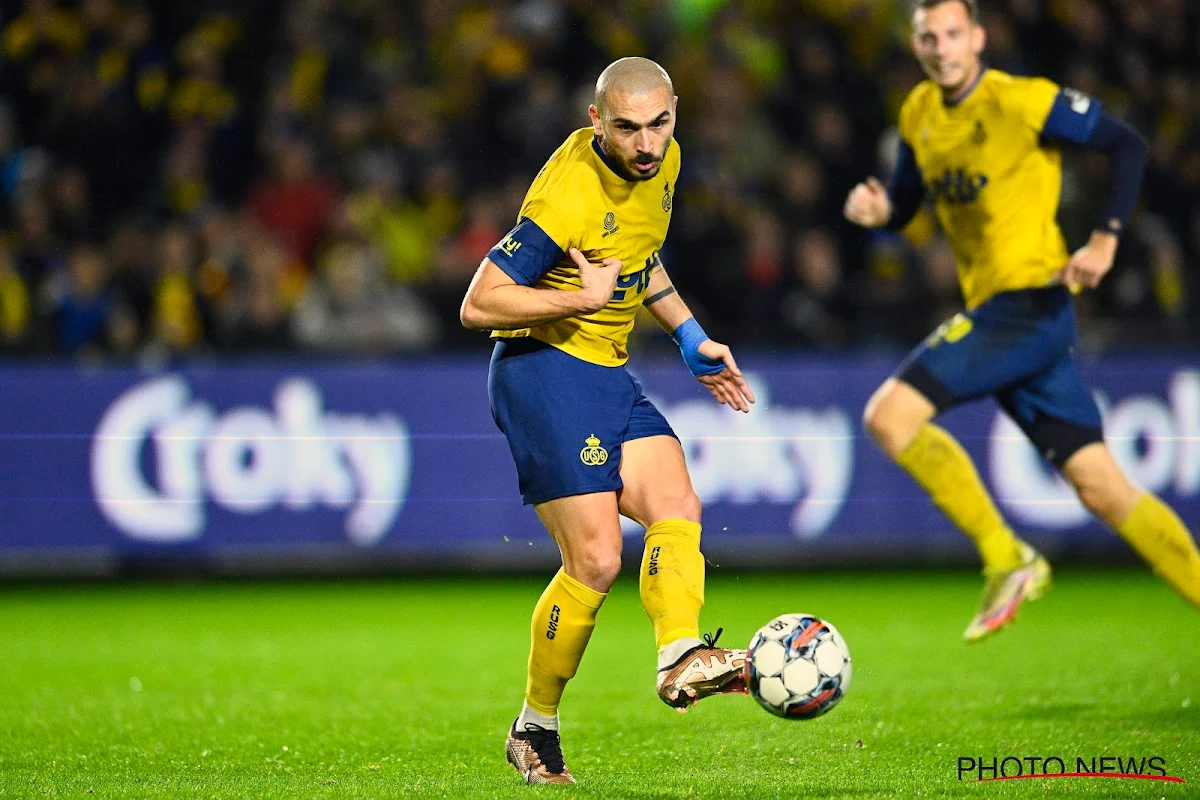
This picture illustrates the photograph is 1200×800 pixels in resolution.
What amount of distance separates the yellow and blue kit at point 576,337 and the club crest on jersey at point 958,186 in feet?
6.43

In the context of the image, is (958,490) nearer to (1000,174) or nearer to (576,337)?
(1000,174)

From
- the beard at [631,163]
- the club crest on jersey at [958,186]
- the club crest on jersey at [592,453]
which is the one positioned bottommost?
the club crest on jersey at [592,453]

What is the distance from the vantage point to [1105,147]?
6.40 meters

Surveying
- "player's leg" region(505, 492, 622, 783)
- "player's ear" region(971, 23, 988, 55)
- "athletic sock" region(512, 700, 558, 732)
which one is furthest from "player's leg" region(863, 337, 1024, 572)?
"athletic sock" region(512, 700, 558, 732)

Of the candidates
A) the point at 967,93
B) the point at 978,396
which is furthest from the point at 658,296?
the point at 967,93

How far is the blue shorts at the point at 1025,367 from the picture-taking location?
643cm

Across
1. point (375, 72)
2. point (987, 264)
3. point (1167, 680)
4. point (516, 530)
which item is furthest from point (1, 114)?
point (1167, 680)

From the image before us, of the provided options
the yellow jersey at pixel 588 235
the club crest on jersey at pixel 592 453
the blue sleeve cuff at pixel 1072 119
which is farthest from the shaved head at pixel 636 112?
the blue sleeve cuff at pixel 1072 119

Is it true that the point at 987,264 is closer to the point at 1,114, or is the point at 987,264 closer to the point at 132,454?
the point at 132,454

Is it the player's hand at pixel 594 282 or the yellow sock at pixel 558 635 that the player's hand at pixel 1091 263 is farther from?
the yellow sock at pixel 558 635

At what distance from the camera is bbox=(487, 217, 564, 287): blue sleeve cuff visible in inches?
182

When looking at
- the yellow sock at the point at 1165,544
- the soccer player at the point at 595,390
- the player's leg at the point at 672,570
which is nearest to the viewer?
the player's leg at the point at 672,570

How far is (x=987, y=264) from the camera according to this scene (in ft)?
21.7

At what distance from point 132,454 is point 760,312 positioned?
4336 millimetres
